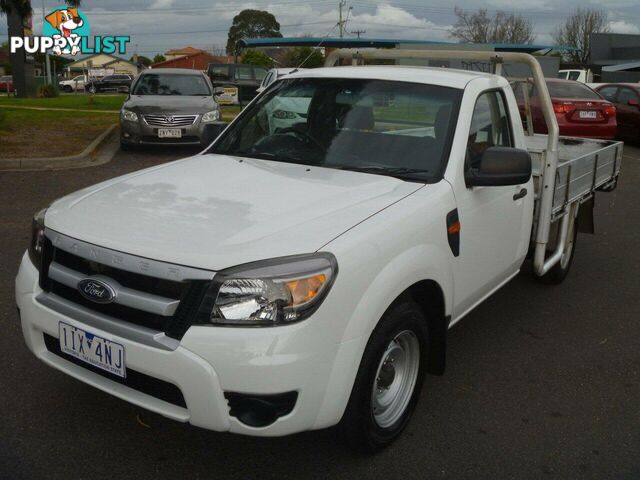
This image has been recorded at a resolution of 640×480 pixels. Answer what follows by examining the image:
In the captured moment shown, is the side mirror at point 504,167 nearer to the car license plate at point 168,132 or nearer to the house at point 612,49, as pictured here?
the car license plate at point 168,132

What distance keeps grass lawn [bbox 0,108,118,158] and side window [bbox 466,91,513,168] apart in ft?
27.7

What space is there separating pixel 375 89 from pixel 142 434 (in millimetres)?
2268

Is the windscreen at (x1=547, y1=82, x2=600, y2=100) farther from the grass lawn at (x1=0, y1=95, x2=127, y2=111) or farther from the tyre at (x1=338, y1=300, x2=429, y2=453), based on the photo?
the grass lawn at (x1=0, y1=95, x2=127, y2=111)

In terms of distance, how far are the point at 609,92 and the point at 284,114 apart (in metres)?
14.9

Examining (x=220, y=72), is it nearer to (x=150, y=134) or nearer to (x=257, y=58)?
(x=150, y=134)

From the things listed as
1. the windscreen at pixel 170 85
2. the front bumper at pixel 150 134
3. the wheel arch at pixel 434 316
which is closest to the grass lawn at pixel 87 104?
the windscreen at pixel 170 85

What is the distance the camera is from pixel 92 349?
8.87ft

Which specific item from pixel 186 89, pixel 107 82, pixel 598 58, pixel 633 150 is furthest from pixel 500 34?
pixel 186 89

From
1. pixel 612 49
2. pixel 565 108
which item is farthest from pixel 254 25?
pixel 565 108

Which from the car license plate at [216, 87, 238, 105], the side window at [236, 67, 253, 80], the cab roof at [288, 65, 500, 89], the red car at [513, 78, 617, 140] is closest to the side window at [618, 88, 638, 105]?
the red car at [513, 78, 617, 140]

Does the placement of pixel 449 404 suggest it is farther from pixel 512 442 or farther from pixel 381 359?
pixel 381 359

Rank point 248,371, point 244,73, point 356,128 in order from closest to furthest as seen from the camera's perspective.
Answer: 1. point 248,371
2. point 356,128
3. point 244,73

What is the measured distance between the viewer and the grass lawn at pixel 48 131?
11211 millimetres

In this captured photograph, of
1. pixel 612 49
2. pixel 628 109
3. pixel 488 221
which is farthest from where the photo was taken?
pixel 612 49
